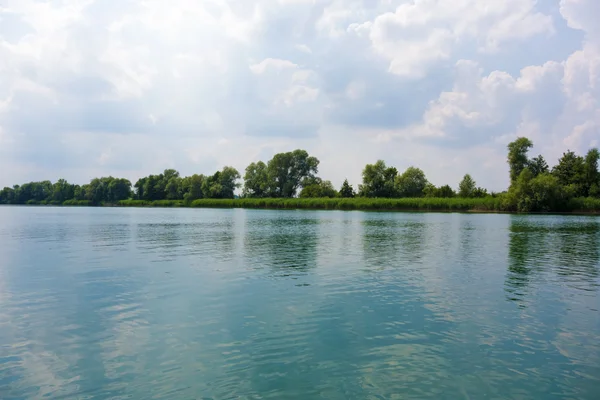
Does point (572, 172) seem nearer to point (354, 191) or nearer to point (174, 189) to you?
point (354, 191)

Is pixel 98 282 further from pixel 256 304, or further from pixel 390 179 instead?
pixel 390 179

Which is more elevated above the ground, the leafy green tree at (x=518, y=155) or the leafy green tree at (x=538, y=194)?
the leafy green tree at (x=518, y=155)

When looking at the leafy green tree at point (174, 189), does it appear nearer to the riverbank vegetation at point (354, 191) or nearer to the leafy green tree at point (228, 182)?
the riverbank vegetation at point (354, 191)

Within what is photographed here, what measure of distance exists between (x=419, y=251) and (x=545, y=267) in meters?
7.51

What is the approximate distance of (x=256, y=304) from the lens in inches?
552

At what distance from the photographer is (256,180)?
497ft

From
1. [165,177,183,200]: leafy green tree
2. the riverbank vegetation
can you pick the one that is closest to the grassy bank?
the riverbank vegetation

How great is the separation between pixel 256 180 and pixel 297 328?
14090 cm

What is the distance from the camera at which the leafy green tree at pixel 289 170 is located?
145 metres

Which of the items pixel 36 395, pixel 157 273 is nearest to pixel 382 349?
pixel 36 395

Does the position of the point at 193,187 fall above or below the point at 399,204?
above

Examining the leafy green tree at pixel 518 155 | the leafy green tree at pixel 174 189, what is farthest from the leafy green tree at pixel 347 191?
the leafy green tree at pixel 174 189

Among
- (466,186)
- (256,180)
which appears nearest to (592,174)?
(466,186)

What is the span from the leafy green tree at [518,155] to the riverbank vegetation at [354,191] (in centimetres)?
20
